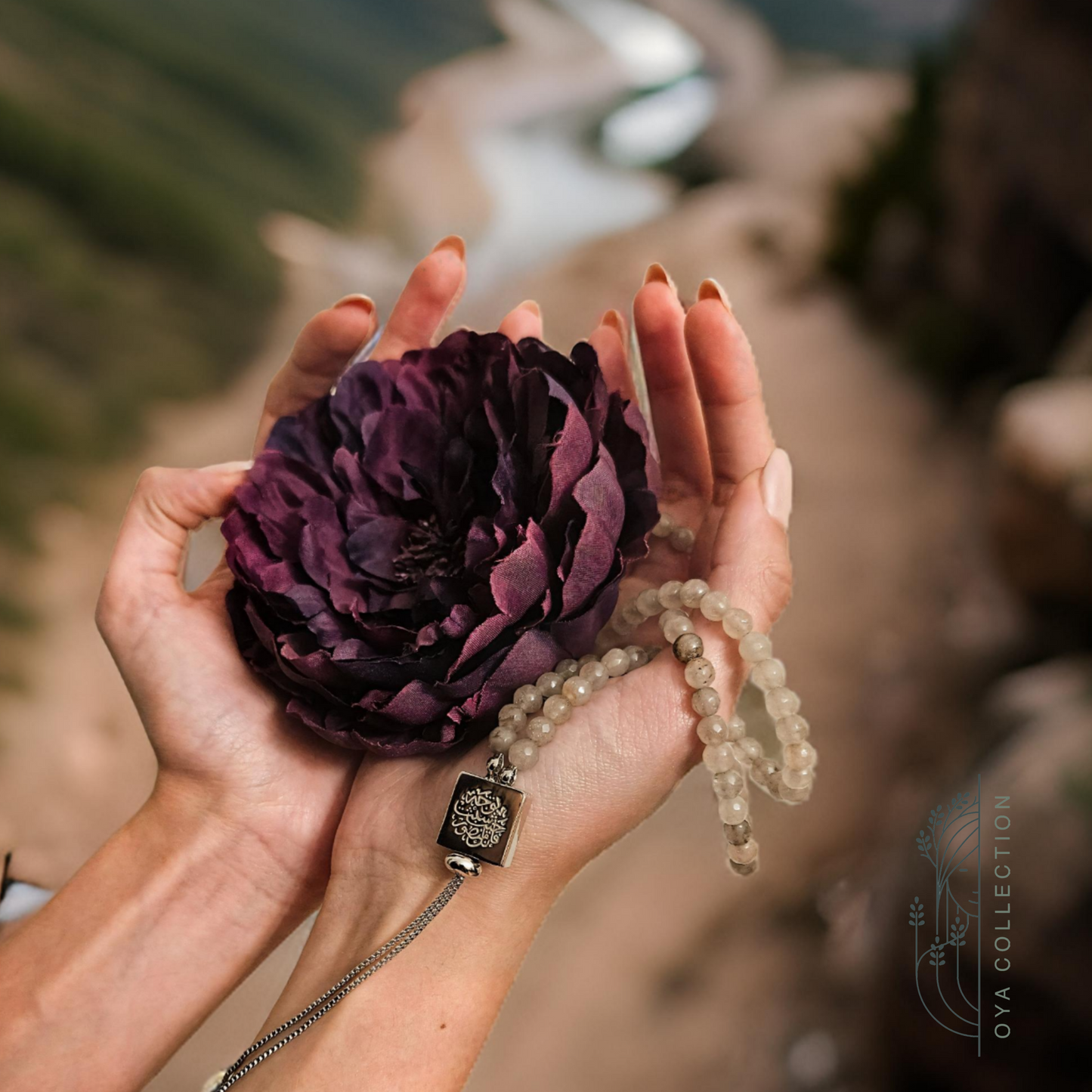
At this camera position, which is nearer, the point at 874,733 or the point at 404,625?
the point at 404,625

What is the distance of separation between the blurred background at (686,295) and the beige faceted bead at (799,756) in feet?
1.07

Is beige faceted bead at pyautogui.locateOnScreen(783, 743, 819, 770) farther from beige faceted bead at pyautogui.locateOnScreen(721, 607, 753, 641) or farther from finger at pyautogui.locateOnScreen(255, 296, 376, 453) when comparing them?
finger at pyautogui.locateOnScreen(255, 296, 376, 453)

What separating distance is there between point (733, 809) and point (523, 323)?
303mm

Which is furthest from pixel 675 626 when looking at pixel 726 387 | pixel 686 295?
pixel 686 295

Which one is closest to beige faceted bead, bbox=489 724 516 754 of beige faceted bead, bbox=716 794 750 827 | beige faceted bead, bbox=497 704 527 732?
beige faceted bead, bbox=497 704 527 732

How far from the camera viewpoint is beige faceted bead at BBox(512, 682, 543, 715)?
0.42 metres

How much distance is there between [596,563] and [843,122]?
6.01 feet

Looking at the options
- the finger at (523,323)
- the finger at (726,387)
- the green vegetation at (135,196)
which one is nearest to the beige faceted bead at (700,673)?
the finger at (726,387)

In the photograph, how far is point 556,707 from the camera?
1.39ft

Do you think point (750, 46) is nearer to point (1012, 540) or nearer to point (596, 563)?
point (1012, 540)

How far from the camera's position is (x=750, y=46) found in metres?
1.83

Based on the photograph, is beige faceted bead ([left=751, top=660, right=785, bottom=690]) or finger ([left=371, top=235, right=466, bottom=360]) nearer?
beige faceted bead ([left=751, top=660, right=785, bottom=690])

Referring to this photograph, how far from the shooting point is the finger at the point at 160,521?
491 millimetres

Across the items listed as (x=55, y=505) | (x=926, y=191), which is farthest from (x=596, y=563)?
(x=926, y=191)
